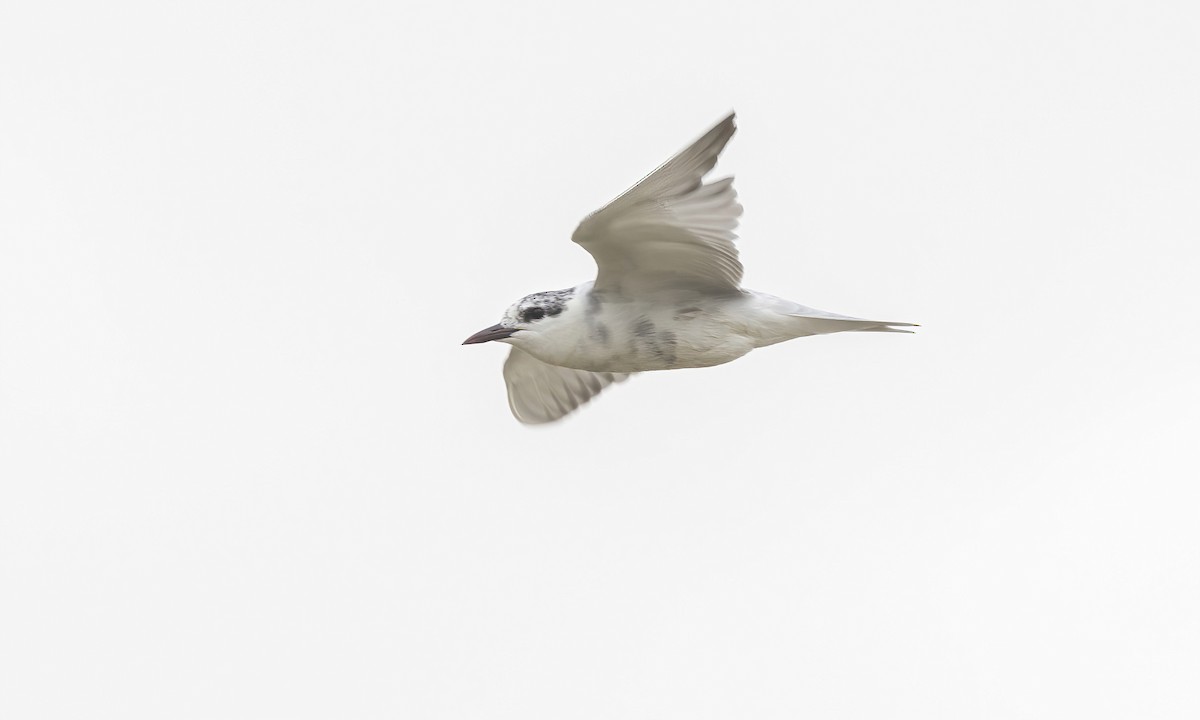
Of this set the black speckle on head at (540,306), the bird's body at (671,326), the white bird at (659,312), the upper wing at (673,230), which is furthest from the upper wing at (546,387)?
the upper wing at (673,230)

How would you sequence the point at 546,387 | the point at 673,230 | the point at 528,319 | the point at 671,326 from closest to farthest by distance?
the point at 673,230 < the point at 671,326 < the point at 528,319 < the point at 546,387

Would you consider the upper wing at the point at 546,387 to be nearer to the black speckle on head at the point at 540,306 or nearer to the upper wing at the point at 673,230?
the black speckle on head at the point at 540,306

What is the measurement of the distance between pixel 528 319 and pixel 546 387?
239cm

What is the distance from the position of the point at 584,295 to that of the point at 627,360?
0.60 m

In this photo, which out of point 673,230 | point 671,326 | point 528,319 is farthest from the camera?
point 528,319

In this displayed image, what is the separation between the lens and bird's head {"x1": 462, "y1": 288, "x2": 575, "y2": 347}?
1282 centimetres

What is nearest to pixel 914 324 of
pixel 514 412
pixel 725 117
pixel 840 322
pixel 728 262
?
pixel 840 322

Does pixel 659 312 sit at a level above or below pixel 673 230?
below

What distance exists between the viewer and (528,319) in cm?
1285

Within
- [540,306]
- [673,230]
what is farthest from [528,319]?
[673,230]

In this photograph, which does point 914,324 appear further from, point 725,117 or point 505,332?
point 505,332

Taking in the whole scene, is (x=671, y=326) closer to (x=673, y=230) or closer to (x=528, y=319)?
(x=673, y=230)

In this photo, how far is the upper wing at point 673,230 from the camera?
11758mm

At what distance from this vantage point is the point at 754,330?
501 inches
